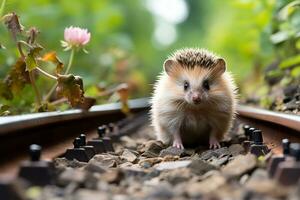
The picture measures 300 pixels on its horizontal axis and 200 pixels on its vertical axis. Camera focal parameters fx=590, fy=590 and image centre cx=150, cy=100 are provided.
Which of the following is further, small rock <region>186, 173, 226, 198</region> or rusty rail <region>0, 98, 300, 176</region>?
rusty rail <region>0, 98, 300, 176</region>

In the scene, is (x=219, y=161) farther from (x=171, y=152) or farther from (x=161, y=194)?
(x=161, y=194)

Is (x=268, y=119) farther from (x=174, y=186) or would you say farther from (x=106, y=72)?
(x=106, y=72)

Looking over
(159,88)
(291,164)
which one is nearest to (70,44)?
(159,88)

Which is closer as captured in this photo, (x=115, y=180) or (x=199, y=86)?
(x=115, y=180)

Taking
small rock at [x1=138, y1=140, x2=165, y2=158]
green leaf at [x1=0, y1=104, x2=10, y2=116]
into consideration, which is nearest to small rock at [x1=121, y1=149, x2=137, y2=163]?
small rock at [x1=138, y1=140, x2=165, y2=158]

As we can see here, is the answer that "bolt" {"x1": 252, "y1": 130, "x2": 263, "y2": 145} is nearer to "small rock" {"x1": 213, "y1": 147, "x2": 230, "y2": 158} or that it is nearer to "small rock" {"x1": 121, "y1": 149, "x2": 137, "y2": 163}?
"small rock" {"x1": 213, "y1": 147, "x2": 230, "y2": 158}

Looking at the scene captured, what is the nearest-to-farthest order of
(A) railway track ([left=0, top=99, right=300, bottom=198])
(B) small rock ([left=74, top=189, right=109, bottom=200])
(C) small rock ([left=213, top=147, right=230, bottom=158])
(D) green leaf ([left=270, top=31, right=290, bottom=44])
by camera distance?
(B) small rock ([left=74, top=189, right=109, bottom=200]) < (A) railway track ([left=0, top=99, right=300, bottom=198]) < (C) small rock ([left=213, top=147, right=230, bottom=158]) < (D) green leaf ([left=270, top=31, right=290, bottom=44])

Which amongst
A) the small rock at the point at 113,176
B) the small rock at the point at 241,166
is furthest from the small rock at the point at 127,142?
the small rock at the point at 113,176
